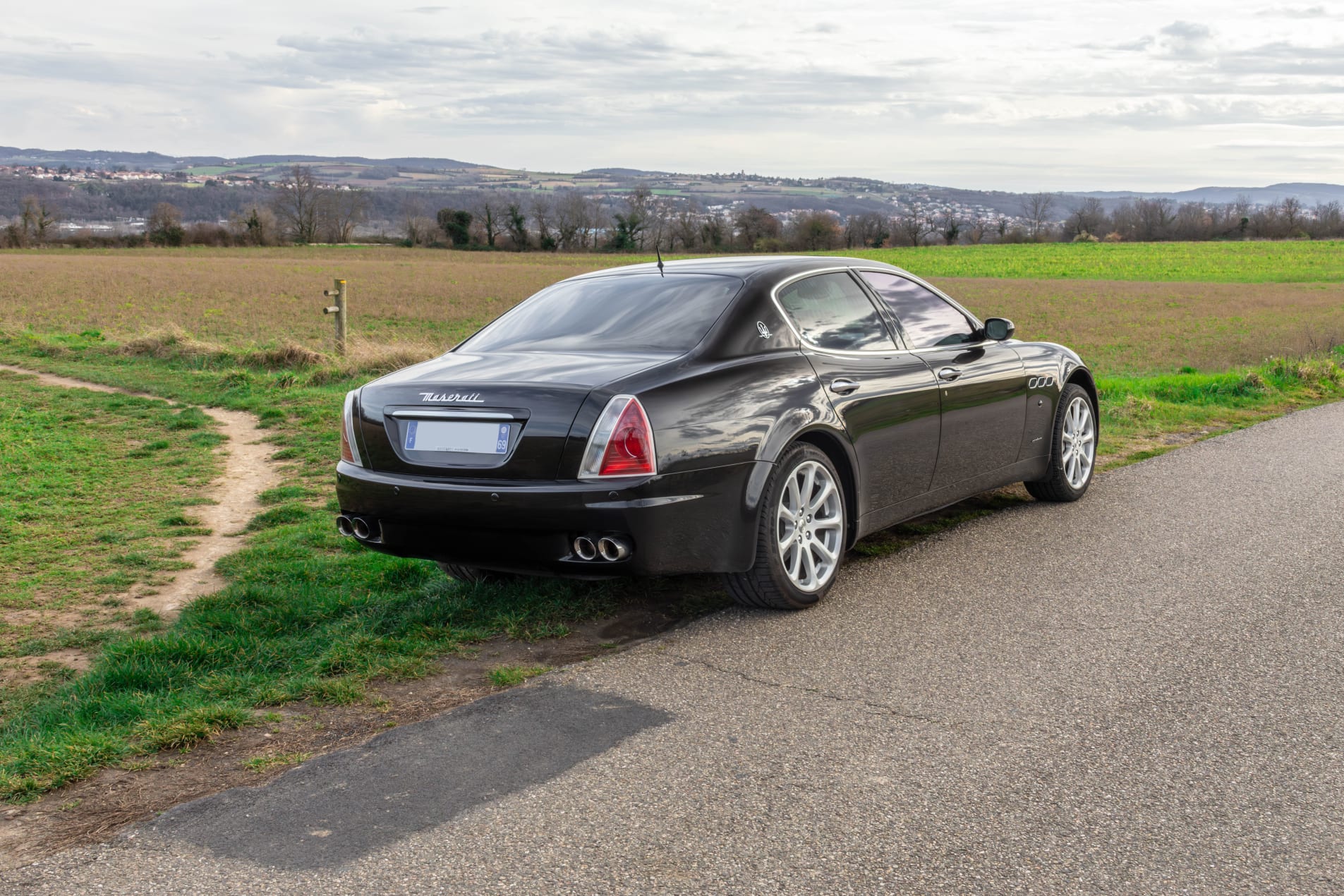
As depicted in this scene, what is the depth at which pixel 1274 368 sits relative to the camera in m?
14.4

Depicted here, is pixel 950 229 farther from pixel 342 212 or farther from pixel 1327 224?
pixel 342 212

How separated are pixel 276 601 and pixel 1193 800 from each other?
12.7ft

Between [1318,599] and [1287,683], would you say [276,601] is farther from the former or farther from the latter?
[1318,599]

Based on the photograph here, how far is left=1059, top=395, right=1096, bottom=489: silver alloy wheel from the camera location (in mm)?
7199

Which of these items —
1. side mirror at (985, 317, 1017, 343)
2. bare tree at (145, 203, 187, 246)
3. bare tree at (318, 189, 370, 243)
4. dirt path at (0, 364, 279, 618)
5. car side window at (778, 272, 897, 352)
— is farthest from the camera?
bare tree at (318, 189, 370, 243)

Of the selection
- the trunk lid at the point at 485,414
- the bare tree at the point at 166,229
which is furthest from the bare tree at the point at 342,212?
the trunk lid at the point at 485,414

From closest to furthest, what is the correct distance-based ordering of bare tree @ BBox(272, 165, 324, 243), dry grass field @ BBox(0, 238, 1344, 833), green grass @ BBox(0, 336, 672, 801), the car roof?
green grass @ BBox(0, 336, 672, 801) < dry grass field @ BBox(0, 238, 1344, 833) < the car roof < bare tree @ BBox(272, 165, 324, 243)

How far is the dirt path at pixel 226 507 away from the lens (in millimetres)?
5949

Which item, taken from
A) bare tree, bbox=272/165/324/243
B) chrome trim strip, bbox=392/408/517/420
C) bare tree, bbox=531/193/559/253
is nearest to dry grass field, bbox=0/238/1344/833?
chrome trim strip, bbox=392/408/517/420

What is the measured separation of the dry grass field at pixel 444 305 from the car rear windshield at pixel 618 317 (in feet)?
31.8

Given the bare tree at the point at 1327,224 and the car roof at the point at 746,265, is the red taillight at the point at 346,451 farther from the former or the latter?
the bare tree at the point at 1327,224

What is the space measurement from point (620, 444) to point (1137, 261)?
75.3m

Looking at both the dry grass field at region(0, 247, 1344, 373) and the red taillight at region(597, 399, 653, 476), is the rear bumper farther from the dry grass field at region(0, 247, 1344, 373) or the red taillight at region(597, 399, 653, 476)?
the dry grass field at region(0, 247, 1344, 373)

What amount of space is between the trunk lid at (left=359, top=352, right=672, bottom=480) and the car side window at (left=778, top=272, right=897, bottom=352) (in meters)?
0.89
